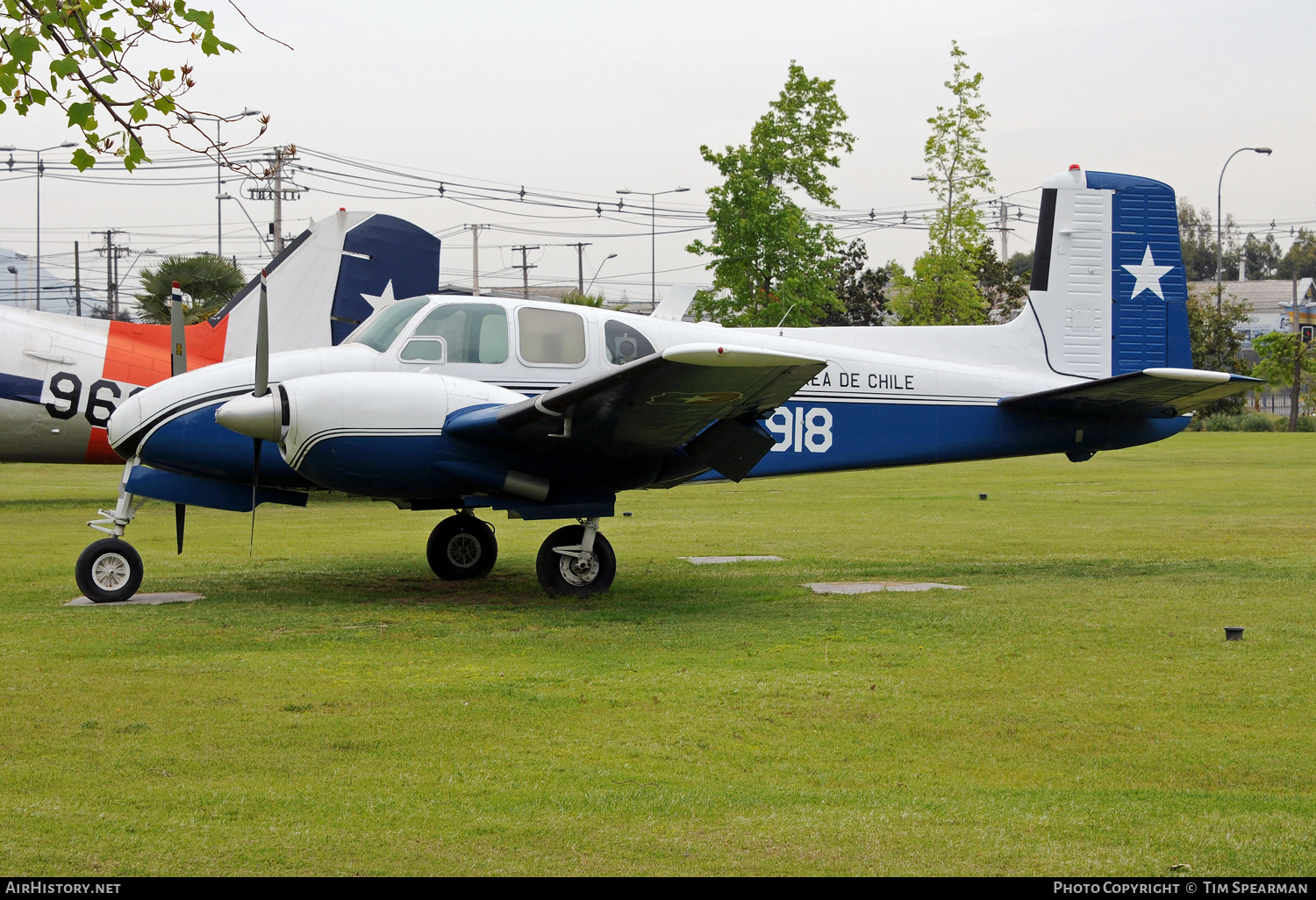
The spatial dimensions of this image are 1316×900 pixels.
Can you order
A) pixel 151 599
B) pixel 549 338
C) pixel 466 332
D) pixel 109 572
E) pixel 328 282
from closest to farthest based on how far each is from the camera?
pixel 109 572, pixel 151 599, pixel 466 332, pixel 549 338, pixel 328 282

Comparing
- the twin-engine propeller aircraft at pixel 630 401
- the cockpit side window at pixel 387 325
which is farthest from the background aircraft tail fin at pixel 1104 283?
the cockpit side window at pixel 387 325

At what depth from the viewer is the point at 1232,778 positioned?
16.5ft

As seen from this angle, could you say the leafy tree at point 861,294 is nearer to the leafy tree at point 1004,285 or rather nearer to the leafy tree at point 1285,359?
the leafy tree at point 1004,285

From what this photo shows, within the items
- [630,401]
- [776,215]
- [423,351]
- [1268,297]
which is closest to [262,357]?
[423,351]

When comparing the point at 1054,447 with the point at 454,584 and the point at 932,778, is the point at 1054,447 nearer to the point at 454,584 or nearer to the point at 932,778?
the point at 454,584

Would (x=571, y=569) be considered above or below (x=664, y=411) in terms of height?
below

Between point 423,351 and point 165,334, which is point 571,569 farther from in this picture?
point 165,334

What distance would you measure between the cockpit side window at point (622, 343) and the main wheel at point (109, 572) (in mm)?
4685

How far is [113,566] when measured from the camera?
10211mm

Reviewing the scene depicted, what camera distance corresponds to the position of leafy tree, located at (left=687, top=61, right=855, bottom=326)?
34156mm

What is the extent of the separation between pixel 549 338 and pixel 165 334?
11.3m

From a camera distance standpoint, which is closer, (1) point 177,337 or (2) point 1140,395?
(2) point 1140,395

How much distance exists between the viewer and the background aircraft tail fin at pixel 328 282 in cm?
1923

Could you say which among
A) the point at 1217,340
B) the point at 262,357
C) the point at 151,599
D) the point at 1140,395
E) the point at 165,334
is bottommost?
the point at 151,599
